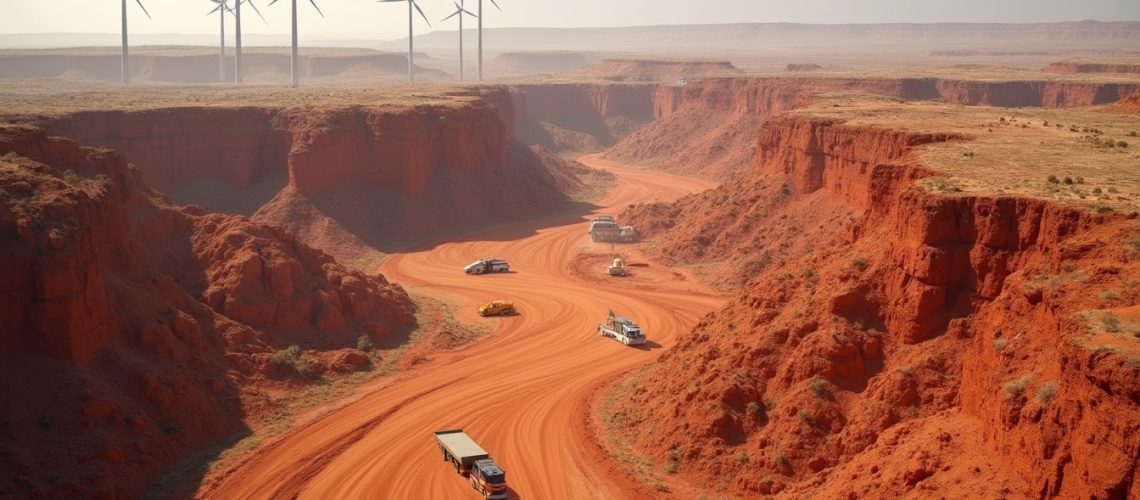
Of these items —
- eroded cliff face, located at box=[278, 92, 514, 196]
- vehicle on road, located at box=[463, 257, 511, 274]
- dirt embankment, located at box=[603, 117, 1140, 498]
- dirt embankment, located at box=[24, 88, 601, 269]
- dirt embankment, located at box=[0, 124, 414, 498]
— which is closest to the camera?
dirt embankment, located at box=[603, 117, 1140, 498]

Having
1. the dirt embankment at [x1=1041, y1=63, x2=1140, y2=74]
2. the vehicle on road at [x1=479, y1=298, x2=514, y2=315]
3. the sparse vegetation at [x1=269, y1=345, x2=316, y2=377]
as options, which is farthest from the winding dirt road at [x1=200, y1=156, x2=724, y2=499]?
the dirt embankment at [x1=1041, y1=63, x2=1140, y2=74]

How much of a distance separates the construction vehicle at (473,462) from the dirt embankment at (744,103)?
236ft

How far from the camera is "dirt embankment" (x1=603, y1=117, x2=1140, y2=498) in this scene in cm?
2086

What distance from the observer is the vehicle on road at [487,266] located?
225 feet

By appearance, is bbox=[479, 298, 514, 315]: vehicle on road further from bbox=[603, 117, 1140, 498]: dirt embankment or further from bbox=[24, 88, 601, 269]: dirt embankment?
bbox=[24, 88, 601, 269]: dirt embankment

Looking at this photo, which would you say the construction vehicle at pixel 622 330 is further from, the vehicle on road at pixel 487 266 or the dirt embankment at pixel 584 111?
the dirt embankment at pixel 584 111

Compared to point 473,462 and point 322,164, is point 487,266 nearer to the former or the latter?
point 322,164

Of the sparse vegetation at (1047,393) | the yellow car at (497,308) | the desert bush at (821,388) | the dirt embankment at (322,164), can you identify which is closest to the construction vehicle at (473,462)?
the desert bush at (821,388)

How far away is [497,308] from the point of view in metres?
57.1

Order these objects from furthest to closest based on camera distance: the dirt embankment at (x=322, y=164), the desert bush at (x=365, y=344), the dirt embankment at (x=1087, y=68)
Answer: the dirt embankment at (x=1087, y=68), the dirt embankment at (x=322, y=164), the desert bush at (x=365, y=344)

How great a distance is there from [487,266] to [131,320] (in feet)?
103

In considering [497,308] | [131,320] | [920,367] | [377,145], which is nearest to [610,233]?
[377,145]

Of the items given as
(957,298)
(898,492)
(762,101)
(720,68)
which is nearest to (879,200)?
(957,298)

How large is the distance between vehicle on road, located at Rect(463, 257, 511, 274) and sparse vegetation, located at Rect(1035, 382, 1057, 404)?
4892 cm
